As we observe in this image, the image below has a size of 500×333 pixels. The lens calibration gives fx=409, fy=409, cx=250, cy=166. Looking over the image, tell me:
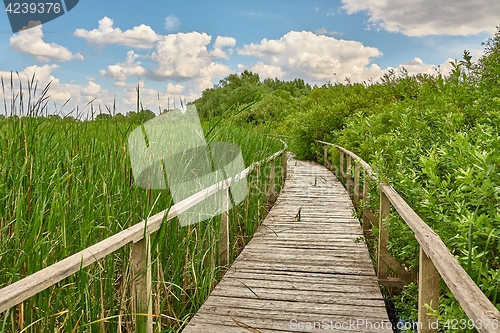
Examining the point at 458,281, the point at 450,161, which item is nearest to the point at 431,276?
the point at 458,281

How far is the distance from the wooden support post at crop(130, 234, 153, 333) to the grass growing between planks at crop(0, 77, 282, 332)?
0.19 ft

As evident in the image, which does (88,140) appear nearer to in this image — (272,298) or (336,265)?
(272,298)

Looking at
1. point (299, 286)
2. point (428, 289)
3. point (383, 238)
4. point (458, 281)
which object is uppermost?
point (458, 281)

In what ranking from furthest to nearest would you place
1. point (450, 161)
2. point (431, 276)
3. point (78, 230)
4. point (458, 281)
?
point (450, 161), point (431, 276), point (78, 230), point (458, 281)

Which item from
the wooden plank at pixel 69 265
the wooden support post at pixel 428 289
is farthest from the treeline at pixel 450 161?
the wooden plank at pixel 69 265

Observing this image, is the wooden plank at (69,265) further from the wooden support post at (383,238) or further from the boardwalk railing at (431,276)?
the wooden support post at (383,238)

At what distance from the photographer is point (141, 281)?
1.91 metres

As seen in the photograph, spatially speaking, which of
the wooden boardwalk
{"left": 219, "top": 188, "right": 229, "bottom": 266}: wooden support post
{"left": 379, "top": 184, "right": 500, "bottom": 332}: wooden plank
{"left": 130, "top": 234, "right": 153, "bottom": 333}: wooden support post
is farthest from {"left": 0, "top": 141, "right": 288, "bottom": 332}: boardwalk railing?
{"left": 379, "top": 184, "right": 500, "bottom": 332}: wooden plank

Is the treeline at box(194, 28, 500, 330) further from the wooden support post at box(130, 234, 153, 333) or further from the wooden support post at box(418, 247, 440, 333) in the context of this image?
the wooden support post at box(130, 234, 153, 333)

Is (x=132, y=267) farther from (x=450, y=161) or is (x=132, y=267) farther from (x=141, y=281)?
(x=450, y=161)

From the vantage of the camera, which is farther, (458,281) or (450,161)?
(450,161)

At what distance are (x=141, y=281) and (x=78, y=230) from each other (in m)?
0.43

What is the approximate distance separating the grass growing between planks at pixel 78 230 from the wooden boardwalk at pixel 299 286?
11.0 inches

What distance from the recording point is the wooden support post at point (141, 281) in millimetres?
1885
